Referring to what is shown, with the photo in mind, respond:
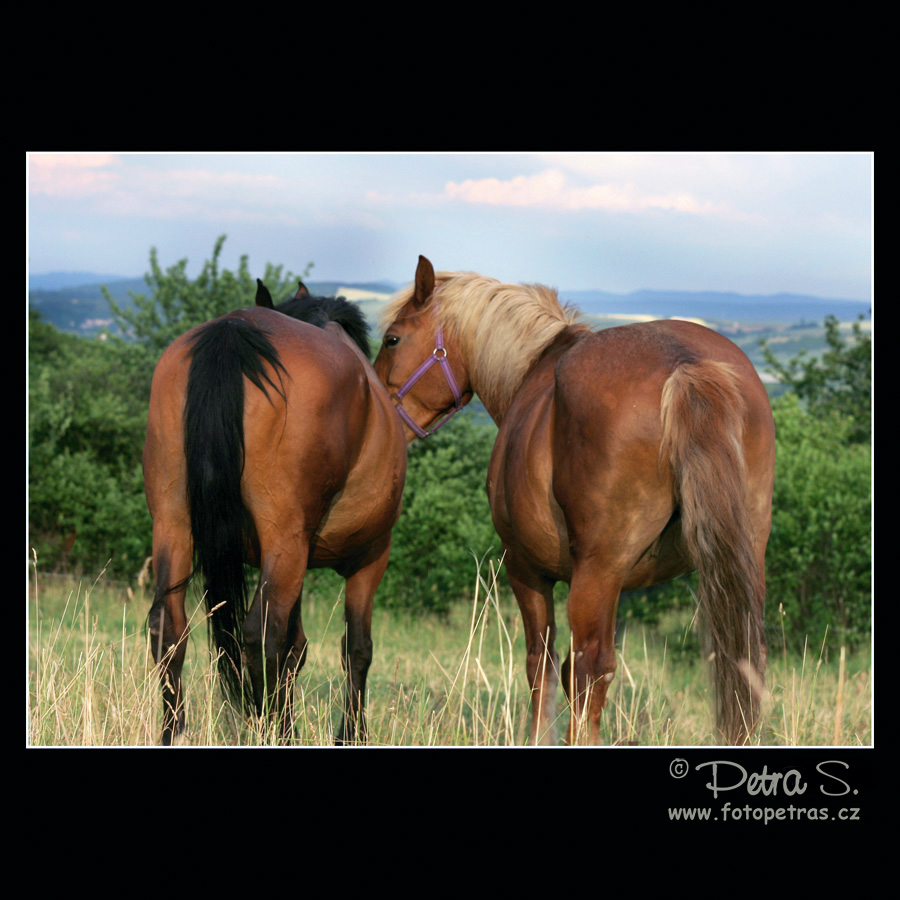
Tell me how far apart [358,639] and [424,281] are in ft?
7.74

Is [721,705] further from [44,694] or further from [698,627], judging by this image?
[44,694]

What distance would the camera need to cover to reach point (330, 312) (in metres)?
5.19

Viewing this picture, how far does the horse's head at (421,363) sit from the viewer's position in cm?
589

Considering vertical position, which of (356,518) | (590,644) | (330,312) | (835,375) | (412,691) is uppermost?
(835,375)

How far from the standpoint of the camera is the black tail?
156 inches

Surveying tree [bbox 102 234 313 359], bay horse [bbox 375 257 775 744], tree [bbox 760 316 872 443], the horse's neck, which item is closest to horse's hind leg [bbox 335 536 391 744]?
bay horse [bbox 375 257 775 744]

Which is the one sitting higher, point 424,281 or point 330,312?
point 424,281

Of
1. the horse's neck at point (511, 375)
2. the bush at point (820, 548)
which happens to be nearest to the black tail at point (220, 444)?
the horse's neck at point (511, 375)

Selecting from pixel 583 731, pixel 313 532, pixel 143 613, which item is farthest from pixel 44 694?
pixel 143 613

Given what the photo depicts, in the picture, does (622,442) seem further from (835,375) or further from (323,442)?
(835,375)

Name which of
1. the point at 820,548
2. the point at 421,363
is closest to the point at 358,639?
the point at 421,363

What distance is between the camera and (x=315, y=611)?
36.9 ft

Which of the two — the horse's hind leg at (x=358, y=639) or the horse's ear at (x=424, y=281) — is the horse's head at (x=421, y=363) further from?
the horse's hind leg at (x=358, y=639)

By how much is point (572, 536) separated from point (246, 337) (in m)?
1.78
